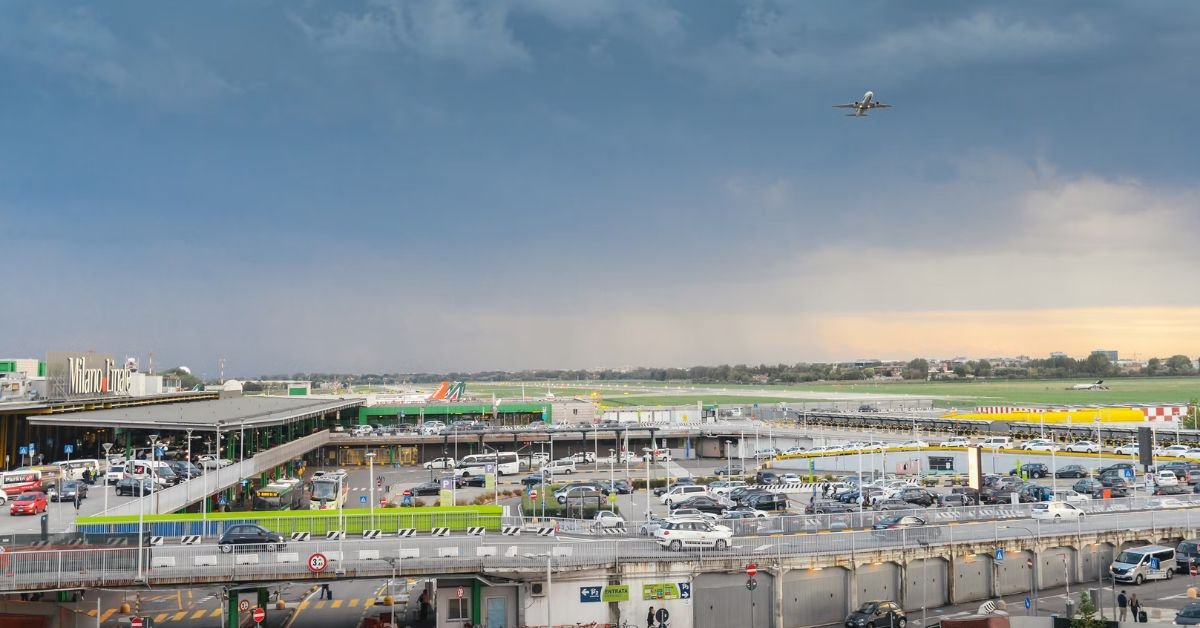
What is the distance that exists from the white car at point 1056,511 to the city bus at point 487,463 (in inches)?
1490

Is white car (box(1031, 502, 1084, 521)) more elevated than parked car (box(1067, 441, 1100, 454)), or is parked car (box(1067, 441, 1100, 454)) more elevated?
white car (box(1031, 502, 1084, 521))

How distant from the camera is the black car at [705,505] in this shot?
147ft

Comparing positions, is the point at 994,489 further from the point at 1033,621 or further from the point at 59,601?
the point at 59,601

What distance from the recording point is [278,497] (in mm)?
52031

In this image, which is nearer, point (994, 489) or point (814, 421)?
point (994, 489)

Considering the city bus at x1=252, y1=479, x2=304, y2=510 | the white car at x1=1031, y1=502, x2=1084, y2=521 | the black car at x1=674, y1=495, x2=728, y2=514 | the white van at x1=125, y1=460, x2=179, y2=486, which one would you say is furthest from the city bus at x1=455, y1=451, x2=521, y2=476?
the white car at x1=1031, y1=502, x2=1084, y2=521

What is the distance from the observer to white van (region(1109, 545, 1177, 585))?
34469 millimetres

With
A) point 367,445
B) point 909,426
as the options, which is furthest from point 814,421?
point 367,445

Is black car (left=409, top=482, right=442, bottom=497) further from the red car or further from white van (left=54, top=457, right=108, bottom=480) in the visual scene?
the red car

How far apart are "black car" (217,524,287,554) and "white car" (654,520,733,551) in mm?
12542

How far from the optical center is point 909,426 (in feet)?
323

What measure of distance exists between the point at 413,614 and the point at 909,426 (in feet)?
257

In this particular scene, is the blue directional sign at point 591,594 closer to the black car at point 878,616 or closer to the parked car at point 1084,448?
the black car at point 878,616

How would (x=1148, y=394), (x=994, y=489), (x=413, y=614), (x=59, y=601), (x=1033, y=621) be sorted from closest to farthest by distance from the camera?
(x=1033, y=621) < (x=59, y=601) < (x=413, y=614) < (x=994, y=489) < (x=1148, y=394)
